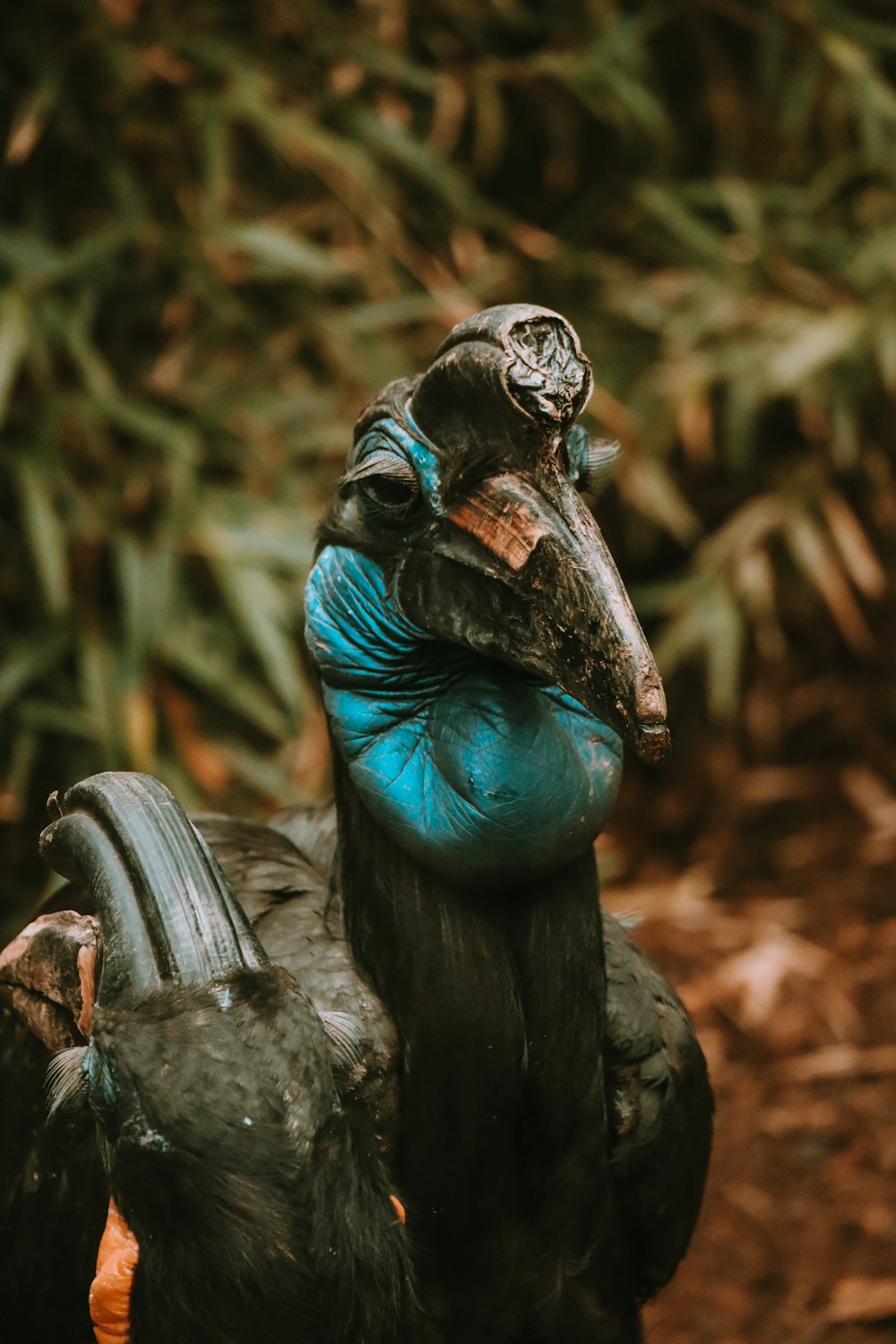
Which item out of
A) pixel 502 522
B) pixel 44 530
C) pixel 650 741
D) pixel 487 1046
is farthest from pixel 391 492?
pixel 44 530

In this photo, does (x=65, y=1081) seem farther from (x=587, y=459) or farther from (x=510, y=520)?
(x=587, y=459)

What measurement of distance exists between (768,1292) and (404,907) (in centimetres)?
162

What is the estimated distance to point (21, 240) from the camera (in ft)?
11.3

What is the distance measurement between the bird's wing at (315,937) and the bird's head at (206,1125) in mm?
93

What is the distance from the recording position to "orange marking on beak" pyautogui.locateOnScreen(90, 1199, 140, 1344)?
53.3 inches

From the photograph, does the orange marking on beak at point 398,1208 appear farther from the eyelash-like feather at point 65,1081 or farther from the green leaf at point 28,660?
the green leaf at point 28,660

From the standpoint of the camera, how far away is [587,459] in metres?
1.54

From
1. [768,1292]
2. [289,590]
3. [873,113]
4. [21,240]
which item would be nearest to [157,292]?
[21,240]

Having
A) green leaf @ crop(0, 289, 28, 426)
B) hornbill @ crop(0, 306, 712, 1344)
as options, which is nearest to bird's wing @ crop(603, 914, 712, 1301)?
hornbill @ crop(0, 306, 712, 1344)

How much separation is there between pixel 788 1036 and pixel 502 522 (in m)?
2.31

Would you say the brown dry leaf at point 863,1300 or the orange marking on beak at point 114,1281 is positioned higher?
the orange marking on beak at point 114,1281

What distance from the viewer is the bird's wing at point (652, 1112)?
1672mm

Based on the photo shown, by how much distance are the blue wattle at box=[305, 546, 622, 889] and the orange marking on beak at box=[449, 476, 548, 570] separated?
0.13m

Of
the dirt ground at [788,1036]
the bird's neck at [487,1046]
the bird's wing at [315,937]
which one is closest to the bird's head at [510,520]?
the bird's neck at [487,1046]
